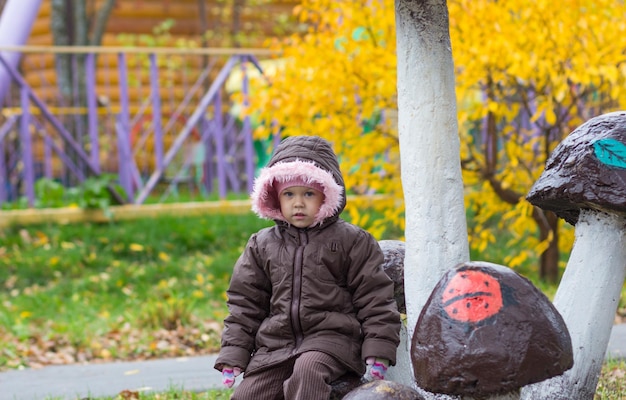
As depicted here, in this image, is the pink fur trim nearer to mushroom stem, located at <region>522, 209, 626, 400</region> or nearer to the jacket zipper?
the jacket zipper

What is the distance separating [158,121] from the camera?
10328 millimetres

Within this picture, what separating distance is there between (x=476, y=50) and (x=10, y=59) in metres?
→ 5.52

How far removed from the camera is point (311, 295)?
130 inches

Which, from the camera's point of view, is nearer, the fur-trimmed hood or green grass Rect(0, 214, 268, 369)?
the fur-trimmed hood

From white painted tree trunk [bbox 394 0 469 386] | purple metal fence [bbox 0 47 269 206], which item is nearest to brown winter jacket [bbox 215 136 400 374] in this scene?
white painted tree trunk [bbox 394 0 469 386]

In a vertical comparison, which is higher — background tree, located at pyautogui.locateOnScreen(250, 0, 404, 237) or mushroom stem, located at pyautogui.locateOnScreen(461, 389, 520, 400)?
background tree, located at pyautogui.locateOnScreen(250, 0, 404, 237)

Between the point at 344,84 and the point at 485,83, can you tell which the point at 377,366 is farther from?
the point at 485,83

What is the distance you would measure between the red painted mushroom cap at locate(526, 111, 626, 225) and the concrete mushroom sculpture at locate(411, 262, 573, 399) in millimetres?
443

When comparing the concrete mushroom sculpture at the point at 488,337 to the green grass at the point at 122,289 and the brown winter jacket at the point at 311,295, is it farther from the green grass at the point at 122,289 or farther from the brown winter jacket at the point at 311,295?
the green grass at the point at 122,289

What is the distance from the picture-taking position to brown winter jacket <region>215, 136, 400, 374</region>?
3.28m

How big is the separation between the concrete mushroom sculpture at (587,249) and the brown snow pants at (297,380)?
0.76 metres

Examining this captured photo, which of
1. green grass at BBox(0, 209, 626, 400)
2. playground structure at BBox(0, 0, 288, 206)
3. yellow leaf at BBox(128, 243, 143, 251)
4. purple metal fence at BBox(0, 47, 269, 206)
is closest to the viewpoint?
green grass at BBox(0, 209, 626, 400)

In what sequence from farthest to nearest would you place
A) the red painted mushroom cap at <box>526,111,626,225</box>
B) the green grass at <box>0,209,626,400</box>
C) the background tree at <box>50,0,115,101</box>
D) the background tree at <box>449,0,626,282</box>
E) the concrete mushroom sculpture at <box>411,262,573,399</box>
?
the background tree at <box>50,0,115,101</box>
the green grass at <box>0,209,626,400</box>
the background tree at <box>449,0,626,282</box>
the red painted mushroom cap at <box>526,111,626,225</box>
the concrete mushroom sculpture at <box>411,262,573,399</box>

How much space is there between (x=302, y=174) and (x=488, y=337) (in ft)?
3.16
